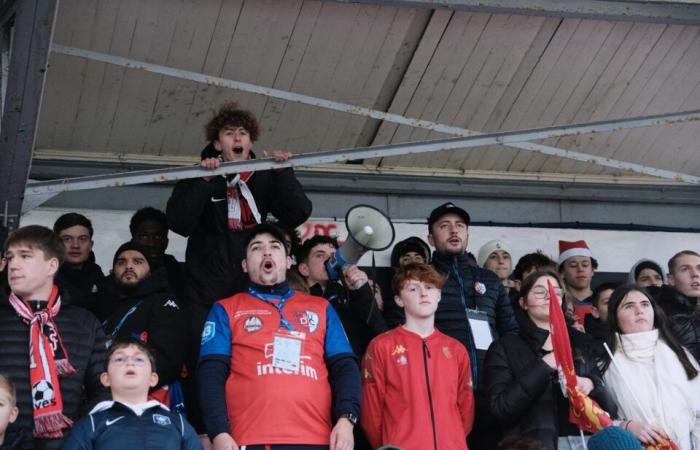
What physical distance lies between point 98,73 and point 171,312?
2.46 metres

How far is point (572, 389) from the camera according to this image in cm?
470

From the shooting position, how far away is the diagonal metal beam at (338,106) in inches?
258

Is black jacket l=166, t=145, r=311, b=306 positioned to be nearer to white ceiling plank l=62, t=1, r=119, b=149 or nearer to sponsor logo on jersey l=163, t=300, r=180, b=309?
sponsor logo on jersey l=163, t=300, r=180, b=309

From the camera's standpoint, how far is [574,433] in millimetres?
5027

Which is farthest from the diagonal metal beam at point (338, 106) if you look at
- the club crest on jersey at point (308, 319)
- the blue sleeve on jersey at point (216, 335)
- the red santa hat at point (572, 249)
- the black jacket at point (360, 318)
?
the blue sleeve on jersey at point (216, 335)

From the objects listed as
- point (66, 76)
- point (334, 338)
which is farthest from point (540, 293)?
point (66, 76)

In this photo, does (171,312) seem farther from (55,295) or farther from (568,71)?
(568,71)

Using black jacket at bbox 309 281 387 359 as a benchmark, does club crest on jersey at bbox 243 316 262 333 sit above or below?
below

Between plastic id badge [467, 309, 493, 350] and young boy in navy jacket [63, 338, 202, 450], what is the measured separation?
190 cm

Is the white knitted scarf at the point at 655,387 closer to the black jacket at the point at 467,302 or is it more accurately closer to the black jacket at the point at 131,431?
the black jacket at the point at 467,302

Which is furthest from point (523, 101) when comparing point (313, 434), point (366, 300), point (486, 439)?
point (313, 434)

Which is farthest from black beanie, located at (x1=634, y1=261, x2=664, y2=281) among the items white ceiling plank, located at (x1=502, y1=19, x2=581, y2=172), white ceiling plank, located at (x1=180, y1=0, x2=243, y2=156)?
white ceiling plank, located at (x1=180, y1=0, x2=243, y2=156)

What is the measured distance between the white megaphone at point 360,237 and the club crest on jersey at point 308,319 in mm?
886

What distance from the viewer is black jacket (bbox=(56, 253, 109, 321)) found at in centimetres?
566
